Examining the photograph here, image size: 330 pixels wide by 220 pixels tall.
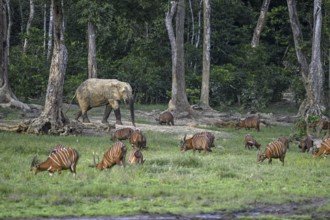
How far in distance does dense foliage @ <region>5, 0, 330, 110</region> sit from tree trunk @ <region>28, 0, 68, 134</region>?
13099 mm

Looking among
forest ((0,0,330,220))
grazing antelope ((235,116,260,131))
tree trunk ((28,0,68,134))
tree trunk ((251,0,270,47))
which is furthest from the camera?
tree trunk ((251,0,270,47))

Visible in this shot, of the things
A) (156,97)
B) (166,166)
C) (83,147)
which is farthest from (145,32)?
(166,166)

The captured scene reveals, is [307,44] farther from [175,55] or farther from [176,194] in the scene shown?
[176,194]

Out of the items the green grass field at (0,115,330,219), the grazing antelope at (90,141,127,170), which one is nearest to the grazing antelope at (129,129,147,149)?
the green grass field at (0,115,330,219)

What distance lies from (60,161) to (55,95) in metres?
9.78

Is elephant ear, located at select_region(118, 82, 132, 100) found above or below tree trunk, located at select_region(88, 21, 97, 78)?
below

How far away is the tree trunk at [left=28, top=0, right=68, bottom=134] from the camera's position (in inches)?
1013

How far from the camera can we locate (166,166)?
18.4 meters

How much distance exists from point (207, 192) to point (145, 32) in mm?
31763

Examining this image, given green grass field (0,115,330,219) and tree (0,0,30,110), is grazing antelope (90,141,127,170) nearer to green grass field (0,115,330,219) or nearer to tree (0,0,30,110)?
green grass field (0,115,330,219)

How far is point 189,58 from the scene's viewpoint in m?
46.9

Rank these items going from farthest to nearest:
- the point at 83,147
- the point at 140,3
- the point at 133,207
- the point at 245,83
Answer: the point at 245,83, the point at 140,3, the point at 83,147, the point at 133,207

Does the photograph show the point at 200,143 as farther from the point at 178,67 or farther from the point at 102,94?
the point at 178,67

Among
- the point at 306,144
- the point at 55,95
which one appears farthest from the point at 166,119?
the point at 306,144
